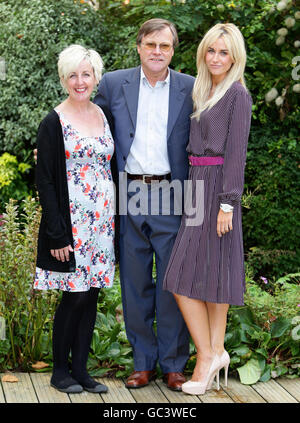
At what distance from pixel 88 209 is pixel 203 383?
1.02 metres

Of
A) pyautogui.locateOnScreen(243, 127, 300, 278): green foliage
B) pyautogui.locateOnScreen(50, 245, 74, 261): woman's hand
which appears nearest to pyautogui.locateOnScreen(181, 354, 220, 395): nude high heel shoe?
pyautogui.locateOnScreen(50, 245, 74, 261): woman's hand

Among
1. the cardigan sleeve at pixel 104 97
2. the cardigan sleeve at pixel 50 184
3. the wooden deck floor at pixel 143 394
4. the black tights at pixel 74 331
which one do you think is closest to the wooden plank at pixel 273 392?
the wooden deck floor at pixel 143 394

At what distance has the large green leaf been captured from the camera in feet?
12.0

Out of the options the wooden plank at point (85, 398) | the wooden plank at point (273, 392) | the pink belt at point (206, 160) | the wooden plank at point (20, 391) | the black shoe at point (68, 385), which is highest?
the pink belt at point (206, 160)

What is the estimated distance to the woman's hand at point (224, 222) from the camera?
3.34 metres

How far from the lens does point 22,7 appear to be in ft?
21.5

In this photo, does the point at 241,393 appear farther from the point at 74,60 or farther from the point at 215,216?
the point at 74,60

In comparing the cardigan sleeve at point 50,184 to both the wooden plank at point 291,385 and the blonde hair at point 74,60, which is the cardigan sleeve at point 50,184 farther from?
the wooden plank at point 291,385

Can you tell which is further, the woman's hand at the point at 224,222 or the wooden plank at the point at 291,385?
the wooden plank at the point at 291,385

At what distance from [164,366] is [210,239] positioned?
0.72 m

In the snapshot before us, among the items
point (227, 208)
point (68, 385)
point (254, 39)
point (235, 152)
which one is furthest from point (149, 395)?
point (254, 39)

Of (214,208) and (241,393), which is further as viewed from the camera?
(241,393)

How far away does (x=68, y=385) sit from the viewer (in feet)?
11.3

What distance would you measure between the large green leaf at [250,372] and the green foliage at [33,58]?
3.15m
